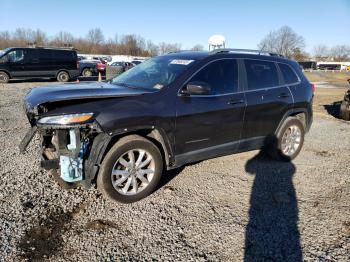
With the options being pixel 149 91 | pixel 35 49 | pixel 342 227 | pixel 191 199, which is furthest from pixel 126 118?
pixel 35 49

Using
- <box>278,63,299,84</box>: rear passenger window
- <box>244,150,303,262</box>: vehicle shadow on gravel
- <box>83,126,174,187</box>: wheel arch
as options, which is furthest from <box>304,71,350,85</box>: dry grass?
<box>83,126,174,187</box>: wheel arch

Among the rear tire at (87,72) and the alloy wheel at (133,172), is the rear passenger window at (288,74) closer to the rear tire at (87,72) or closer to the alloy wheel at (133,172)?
the alloy wheel at (133,172)

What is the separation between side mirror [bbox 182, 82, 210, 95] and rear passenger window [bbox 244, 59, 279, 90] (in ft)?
3.59

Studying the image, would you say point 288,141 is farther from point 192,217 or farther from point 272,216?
point 192,217

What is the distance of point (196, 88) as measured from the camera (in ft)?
12.5

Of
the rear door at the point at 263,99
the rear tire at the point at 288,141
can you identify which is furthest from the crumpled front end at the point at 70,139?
the rear tire at the point at 288,141

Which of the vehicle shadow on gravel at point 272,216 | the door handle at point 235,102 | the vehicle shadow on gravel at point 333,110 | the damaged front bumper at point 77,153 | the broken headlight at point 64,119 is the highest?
the door handle at point 235,102

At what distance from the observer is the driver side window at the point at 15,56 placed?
17203 mm

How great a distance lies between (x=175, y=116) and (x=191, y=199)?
42.6 inches

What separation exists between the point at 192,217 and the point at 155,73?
2093mm

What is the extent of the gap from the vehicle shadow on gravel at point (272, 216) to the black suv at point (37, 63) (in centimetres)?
1645

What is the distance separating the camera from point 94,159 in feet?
11.2

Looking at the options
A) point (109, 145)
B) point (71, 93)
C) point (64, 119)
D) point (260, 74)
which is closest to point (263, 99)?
point (260, 74)

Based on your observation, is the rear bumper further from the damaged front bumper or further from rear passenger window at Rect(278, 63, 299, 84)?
the damaged front bumper
